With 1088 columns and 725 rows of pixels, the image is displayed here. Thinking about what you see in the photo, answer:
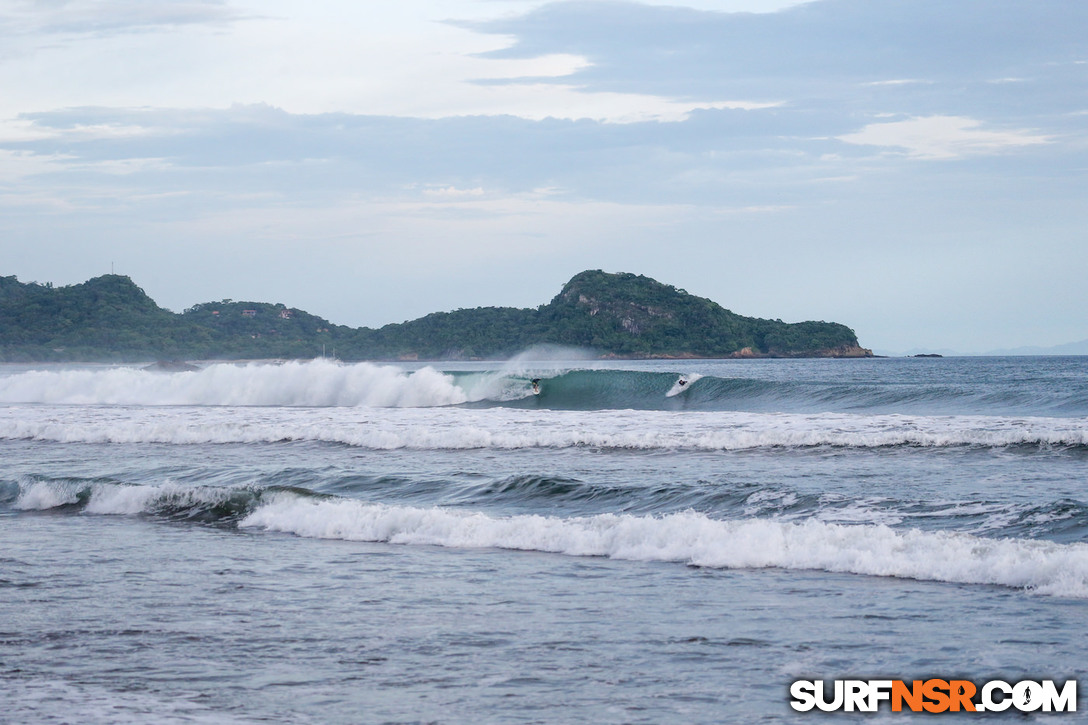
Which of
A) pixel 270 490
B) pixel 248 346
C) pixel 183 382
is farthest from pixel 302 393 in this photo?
pixel 248 346

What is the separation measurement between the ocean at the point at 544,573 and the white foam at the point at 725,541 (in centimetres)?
3

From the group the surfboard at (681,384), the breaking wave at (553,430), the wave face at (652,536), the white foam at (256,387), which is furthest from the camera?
the surfboard at (681,384)

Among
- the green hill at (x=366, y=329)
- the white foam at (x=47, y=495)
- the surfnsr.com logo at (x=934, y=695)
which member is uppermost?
the green hill at (x=366, y=329)

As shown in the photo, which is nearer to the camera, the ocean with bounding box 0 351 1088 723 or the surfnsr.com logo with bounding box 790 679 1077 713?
the surfnsr.com logo with bounding box 790 679 1077 713

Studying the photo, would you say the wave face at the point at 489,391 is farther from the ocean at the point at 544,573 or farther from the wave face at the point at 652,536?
the wave face at the point at 652,536

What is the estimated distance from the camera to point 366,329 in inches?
5133

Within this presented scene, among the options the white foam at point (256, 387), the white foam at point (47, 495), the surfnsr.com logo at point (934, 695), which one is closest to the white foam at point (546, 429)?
the white foam at point (47, 495)

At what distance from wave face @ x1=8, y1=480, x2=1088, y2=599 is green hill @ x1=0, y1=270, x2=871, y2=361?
343 ft

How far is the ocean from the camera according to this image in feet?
18.2

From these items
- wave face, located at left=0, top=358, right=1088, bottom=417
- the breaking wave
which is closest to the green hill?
wave face, located at left=0, top=358, right=1088, bottom=417

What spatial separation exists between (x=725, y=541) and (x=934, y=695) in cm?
417

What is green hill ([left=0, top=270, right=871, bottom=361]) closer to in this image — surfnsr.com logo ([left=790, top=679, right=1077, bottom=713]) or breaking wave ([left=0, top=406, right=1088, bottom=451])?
breaking wave ([left=0, top=406, right=1088, bottom=451])

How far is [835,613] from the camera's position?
22.9ft

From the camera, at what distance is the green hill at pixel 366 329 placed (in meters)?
115
